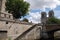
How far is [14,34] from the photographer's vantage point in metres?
28.7

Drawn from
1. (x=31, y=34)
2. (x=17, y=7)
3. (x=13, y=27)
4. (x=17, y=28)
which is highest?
Result: (x=17, y=7)

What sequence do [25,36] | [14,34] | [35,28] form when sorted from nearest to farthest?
[14,34], [25,36], [35,28]

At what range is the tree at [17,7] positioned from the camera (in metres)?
49.2

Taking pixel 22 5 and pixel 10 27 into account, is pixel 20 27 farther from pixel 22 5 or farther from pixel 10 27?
pixel 22 5

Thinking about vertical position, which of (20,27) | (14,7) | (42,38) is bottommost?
(42,38)

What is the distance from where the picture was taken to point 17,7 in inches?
1972

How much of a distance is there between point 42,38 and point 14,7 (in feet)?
55.2

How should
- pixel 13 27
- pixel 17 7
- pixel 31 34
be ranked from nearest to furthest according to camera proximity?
1. pixel 13 27
2. pixel 31 34
3. pixel 17 7

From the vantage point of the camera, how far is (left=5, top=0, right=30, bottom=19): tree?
1937 inches

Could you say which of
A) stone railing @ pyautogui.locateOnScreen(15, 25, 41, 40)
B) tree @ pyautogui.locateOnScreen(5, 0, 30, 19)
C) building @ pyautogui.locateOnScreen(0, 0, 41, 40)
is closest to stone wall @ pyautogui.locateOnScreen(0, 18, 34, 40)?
building @ pyautogui.locateOnScreen(0, 0, 41, 40)

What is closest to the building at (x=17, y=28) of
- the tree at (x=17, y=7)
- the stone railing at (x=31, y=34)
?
the stone railing at (x=31, y=34)

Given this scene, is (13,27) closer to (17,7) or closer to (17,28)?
(17,28)

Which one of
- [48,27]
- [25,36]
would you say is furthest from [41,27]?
[25,36]

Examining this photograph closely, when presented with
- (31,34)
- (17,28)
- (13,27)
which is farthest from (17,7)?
(13,27)
